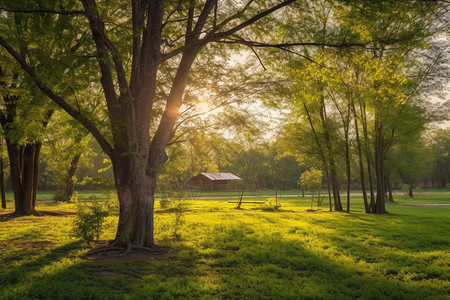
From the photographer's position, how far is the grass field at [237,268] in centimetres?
508

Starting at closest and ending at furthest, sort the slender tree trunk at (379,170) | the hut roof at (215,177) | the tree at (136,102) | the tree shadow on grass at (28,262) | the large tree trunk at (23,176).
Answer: the tree shadow on grass at (28,262) → the tree at (136,102) → the large tree trunk at (23,176) → the slender tree trunk at (379,170) → the hut roof at (215,177)

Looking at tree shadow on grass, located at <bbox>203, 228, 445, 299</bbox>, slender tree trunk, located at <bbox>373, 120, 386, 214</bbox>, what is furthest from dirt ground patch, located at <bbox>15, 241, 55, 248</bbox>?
slender tree trunk, located at <bbox>373, 120, 386, 214</bbox>

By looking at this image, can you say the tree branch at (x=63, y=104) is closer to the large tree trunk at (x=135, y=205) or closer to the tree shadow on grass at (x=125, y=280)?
the large tree trunk at (x=135, y=205)

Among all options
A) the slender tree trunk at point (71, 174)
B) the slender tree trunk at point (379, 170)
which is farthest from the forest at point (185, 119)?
the slender tree trunk at point (71, 174)

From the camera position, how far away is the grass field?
508cm

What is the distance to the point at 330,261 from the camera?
23.5ft

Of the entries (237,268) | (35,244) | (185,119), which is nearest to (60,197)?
(35,244)

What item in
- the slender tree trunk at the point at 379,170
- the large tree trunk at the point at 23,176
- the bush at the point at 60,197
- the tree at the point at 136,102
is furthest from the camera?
the bush at the point at 60,197

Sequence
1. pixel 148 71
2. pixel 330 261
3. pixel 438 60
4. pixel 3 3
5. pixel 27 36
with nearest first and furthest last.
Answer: pixel 330 261 → pixel 3 3 → pixel 148 71 → pixel 27 36 → pixel 438 60

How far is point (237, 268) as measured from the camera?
655 centimetres

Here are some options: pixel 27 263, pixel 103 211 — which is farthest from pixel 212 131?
pixel 27 263

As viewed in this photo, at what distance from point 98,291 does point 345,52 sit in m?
8.66

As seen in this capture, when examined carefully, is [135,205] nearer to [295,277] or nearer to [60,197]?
[295,277]

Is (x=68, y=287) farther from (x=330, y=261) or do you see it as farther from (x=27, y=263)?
(x=330, y=261)
